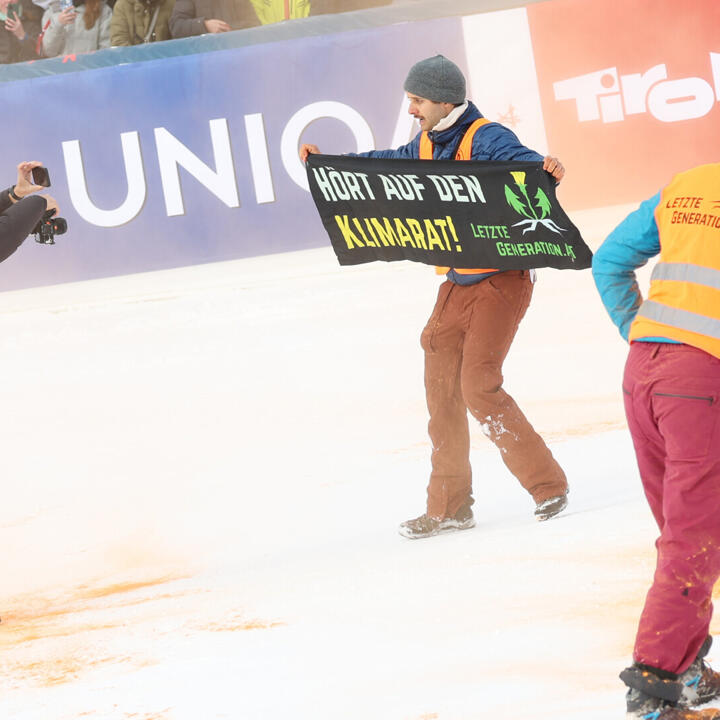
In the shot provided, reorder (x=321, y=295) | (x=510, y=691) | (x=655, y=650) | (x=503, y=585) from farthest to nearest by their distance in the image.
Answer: (x=321, y=295)
(x=503, y=585)
(x=510, y=691)
(x=655, y=650)

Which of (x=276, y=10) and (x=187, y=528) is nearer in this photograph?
(x=187, y=528)

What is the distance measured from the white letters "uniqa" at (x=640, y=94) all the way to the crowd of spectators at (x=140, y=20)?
168cm

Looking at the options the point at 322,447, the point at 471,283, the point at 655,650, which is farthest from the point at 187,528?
the point at 655,650

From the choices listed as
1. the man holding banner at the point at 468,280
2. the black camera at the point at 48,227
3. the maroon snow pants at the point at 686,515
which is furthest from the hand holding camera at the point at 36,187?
the maroon snow pants at the point at 686,515

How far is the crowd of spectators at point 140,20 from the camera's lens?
9.26 meters

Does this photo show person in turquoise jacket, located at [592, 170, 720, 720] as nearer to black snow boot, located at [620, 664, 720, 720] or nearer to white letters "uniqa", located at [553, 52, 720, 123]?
black snow boot, located at [620, 664, 720, 720]

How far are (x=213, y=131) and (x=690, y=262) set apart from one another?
6.73 m

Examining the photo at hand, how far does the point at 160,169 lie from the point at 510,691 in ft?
21.7

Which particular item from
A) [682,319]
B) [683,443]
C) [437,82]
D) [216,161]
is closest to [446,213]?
[437,82]

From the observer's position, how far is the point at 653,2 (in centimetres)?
887

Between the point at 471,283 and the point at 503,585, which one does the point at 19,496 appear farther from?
the point at 503,585

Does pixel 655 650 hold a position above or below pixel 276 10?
below

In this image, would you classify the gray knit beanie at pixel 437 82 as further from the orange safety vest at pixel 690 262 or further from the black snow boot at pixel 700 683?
the black snow boot at pixel 700 683

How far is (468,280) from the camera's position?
179 inches
